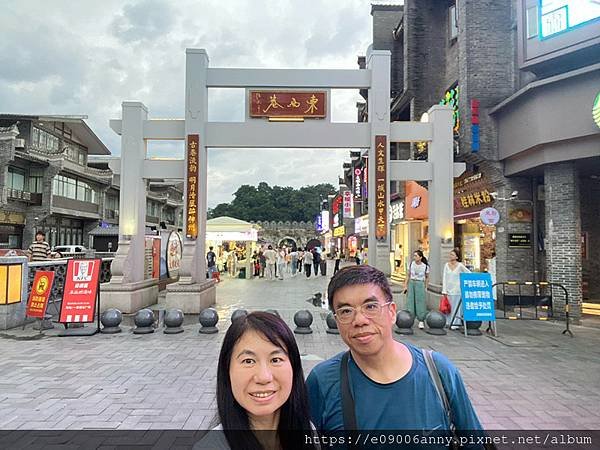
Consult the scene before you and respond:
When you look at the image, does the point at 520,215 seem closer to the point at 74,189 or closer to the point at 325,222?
the point at 74,189

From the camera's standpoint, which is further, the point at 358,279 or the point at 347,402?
the point at 358,279

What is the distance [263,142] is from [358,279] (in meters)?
9.59

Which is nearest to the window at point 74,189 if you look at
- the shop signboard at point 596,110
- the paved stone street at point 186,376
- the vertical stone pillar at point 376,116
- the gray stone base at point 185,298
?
the gray stone base at point 185,298

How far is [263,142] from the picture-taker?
10867mm

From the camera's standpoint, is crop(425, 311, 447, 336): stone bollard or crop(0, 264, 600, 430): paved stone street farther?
crop(425, 311, 447, 336): stone bollard

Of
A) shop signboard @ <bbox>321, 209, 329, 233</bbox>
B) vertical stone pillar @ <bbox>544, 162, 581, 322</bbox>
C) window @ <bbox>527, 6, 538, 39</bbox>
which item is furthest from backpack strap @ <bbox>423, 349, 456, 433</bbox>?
shop signboard @ <bbox>321, 209, 329, 233</bbox>

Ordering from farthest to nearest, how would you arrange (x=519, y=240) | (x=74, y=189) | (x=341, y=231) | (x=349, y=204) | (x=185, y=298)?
(x=341, y=231) → (x=74, y=189) → (x=349, y=204) → (x=519, y=240) → (x=185, y=298)

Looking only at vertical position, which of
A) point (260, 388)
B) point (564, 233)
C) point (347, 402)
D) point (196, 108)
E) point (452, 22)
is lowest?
point (347, 402)

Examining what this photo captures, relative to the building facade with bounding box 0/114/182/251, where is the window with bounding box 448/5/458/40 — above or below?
above

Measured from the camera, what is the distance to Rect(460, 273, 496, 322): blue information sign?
26.3 feet

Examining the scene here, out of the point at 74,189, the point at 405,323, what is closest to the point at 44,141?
the point at 74,189

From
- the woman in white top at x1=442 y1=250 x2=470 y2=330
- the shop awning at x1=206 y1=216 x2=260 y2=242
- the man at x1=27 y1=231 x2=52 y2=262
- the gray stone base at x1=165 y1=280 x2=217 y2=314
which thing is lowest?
the gray stone base at x1=165 y1=280 x2=217 y2=314

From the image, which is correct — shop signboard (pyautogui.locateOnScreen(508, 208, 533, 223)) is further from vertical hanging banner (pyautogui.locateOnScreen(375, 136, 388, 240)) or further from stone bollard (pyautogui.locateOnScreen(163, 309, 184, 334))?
stone bollard (pyautogui.locateOnScreen(163, 309, 184, 334))

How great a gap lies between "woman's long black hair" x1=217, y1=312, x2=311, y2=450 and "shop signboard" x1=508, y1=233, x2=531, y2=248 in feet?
38.7
